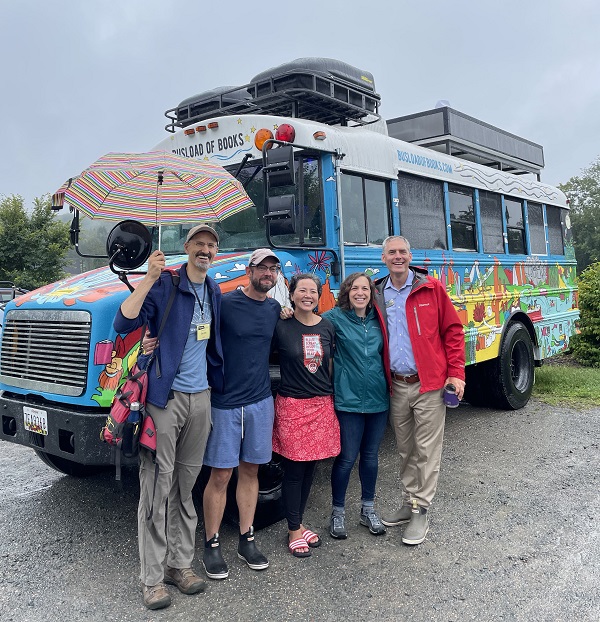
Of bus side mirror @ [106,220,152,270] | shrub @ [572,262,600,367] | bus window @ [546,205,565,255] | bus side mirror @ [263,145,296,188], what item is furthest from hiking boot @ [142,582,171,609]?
shrub @ [572,262,600,367]

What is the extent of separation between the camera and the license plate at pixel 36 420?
11.4ft

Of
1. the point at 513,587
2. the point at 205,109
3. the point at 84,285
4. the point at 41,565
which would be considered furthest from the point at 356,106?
the point at 41,565

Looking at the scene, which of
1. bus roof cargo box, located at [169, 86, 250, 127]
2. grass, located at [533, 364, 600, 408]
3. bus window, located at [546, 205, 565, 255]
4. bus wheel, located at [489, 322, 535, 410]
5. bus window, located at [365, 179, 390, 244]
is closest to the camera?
bus window, located at [365, 179, 390, 244]

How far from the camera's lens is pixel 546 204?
788 centimetres

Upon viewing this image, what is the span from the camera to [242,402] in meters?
3.21

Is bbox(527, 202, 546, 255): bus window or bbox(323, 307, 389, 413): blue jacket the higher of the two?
bbox(527, 202, 546, 255): bus window

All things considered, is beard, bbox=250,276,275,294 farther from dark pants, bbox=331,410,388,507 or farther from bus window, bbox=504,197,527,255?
bus window, bbox=504,197,527,255

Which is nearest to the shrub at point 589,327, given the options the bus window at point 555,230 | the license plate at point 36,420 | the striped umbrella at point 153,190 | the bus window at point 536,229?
the bus window at point 555,230

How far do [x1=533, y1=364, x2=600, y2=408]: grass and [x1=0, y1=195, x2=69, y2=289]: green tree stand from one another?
1339 cm

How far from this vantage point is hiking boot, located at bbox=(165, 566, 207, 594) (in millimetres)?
3057

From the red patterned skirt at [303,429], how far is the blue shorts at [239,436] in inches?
5.8

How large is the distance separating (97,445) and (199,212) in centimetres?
143

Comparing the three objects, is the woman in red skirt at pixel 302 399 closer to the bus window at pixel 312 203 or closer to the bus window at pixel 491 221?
the bus window at pixel 312 203

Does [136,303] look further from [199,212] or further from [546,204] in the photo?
[546,204]
